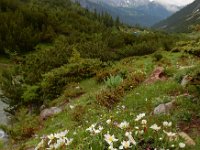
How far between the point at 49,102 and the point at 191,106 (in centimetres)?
987

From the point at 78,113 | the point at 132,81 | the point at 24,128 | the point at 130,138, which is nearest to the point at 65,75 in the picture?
the point at 132,81

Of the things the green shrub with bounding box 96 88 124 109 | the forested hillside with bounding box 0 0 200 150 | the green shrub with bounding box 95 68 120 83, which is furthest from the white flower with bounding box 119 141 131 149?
the green shrub with bounding box 95 68 120 83

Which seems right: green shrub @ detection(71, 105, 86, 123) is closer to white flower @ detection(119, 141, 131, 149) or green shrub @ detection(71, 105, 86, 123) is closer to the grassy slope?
the grassy slope

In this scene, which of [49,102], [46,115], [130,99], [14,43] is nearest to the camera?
[130,99]

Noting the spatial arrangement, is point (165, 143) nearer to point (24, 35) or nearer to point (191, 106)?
point (191, 106)

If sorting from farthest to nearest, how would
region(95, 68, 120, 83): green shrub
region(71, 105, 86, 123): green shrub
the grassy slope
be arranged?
region(95, 68, 120, 83): green shrub
region(71, 105, 86, 123): green shrub
the grassy slope

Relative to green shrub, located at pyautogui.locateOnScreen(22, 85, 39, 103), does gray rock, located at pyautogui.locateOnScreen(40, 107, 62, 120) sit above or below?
above

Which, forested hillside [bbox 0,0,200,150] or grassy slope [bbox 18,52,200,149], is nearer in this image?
forested hillside [bbox 0,0,200,150]

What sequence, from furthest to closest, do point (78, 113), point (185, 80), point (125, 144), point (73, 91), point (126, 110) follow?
point (73, 91) < point (78, 113) < point (185, 80) < point (126, 110) < point (125, 144)

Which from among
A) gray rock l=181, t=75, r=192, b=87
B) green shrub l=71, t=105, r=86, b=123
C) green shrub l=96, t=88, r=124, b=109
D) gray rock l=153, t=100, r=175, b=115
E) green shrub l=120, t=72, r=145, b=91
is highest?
gray rock l=181, t=75, r=192, b=87

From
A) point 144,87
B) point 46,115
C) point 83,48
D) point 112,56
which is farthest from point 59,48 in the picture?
point 144,87

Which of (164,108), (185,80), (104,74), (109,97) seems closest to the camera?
(164,108)

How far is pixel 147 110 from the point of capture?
11812mm

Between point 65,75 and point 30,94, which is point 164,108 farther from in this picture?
point 65,75
